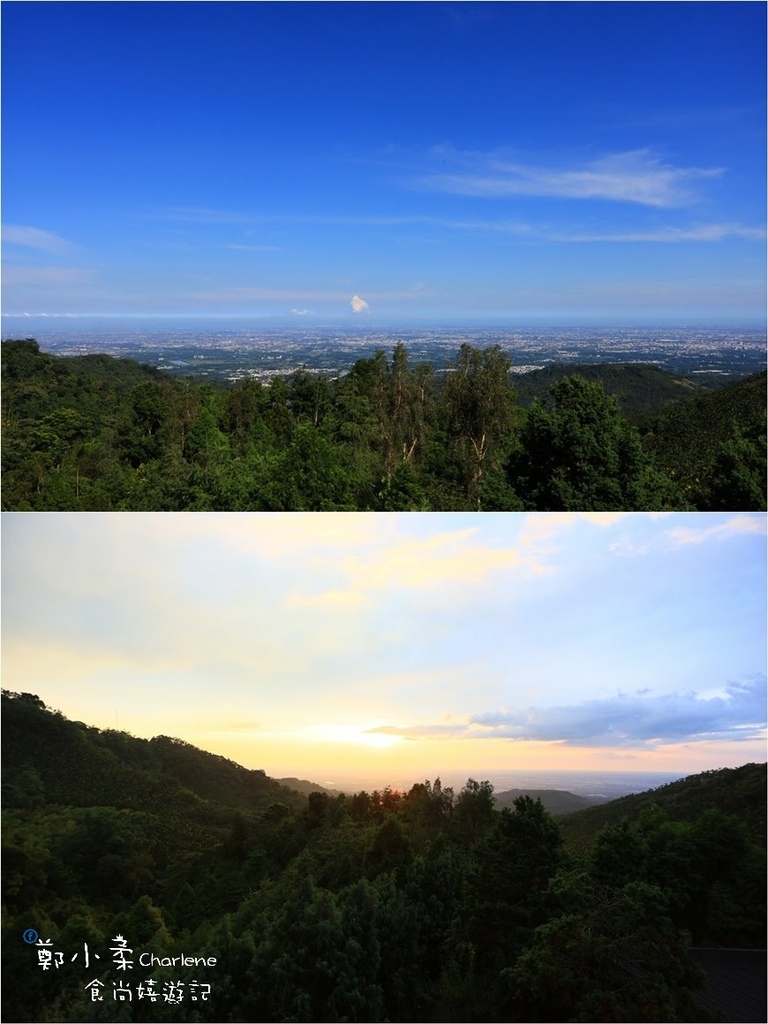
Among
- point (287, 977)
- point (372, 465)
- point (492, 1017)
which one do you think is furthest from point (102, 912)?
point (372, 465)

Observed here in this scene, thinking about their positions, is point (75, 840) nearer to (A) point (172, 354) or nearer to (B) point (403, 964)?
(B) point (403, 964)

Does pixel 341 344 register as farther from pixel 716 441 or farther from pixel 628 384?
pixel 716 441

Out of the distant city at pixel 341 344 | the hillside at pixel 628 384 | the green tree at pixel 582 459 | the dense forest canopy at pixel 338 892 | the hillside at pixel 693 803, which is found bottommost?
the dense forest canopy at pixel 338 892

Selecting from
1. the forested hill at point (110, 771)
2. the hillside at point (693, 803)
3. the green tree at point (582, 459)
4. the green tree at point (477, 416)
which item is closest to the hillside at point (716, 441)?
the green tree at point (582, 459)

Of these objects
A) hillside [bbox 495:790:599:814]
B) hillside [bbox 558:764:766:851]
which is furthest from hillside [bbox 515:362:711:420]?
hillside [bbox 495:790:599:814]

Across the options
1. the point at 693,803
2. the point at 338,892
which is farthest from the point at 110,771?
the point at 693,803

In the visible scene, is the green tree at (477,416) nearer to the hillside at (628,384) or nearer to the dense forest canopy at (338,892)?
the hillside at (628,384)
